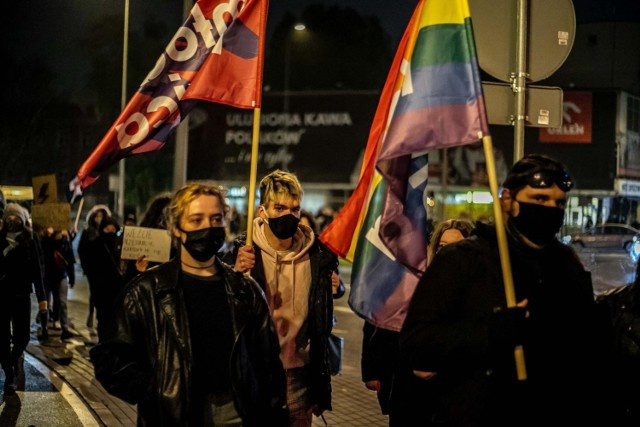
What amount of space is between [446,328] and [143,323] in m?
1.27

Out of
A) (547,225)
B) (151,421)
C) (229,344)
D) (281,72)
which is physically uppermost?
(281,72)

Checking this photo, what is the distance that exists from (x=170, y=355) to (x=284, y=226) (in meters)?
1.57

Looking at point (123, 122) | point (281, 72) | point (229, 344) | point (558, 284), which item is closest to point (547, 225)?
point (558, 284)

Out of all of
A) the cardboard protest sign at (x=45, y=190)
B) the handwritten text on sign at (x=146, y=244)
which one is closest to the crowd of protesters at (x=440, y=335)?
the handwritten text on sign at (x=146, y=244)

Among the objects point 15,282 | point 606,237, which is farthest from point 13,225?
point 606,237

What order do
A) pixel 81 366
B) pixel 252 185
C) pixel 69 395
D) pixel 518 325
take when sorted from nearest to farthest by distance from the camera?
pixel 518 325 < pixel 252 185 < pixel 69 395 < pixel 81 366

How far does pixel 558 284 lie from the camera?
3.14m

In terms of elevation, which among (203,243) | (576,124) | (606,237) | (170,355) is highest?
(576,124)

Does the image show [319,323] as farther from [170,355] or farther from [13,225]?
[13,225]

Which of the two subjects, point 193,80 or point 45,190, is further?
point 45,190

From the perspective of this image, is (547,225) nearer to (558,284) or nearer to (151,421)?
(558,284)

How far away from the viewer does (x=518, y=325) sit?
2912 mm

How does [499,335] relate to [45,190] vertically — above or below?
below

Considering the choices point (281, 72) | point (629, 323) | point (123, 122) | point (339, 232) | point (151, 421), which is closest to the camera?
point (151, 421)
